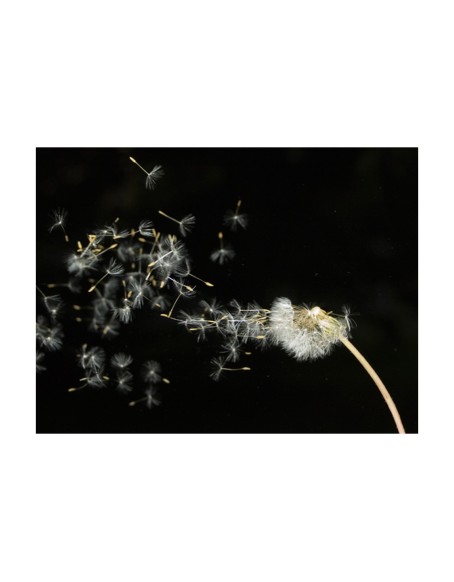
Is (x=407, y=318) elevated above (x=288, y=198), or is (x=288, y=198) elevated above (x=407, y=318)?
(x=288, y=198)

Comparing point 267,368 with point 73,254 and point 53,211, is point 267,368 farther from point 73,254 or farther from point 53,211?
point 53,211

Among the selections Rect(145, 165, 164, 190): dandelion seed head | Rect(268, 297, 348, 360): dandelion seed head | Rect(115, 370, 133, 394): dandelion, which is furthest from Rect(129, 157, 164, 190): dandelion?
Rect(115, 370, 133, 394): dandelion

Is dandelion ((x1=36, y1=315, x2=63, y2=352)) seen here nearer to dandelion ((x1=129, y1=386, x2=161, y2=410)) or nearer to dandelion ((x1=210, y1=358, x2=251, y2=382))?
dandelion ((x1=129, y1=386, x2=161, y2=410))

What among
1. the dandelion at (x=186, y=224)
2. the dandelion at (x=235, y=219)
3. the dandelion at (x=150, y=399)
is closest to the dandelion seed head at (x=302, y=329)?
the dandelion at (x=235, y=219)

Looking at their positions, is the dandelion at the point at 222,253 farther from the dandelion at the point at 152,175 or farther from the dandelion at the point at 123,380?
the dandelion at the point at 123,380

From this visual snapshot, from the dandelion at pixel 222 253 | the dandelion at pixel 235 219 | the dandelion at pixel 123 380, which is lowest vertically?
the dandelion at pixel 123 380

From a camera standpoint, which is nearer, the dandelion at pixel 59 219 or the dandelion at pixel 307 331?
the dandelion at pixel 307 331

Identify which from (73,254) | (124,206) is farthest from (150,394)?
(124,206)
